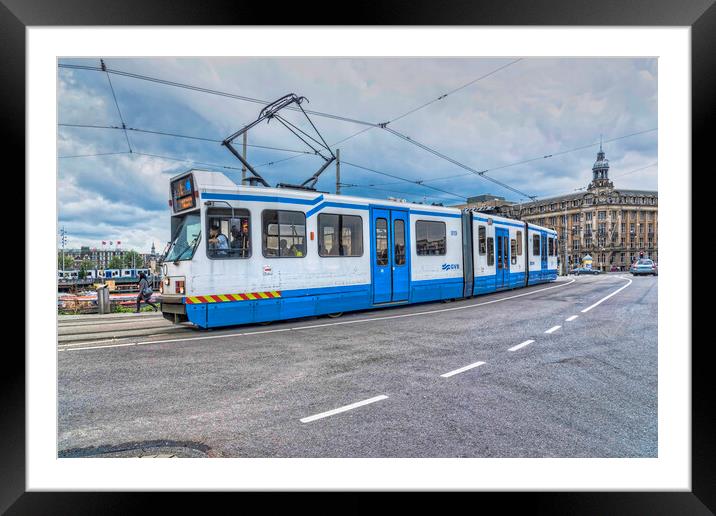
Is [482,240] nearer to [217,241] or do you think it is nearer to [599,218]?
[599,218]

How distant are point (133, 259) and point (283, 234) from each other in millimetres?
4818

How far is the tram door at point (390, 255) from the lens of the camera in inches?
343

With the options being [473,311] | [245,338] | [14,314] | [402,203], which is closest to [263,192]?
[245,338]

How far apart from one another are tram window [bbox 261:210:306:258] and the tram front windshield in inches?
48.8

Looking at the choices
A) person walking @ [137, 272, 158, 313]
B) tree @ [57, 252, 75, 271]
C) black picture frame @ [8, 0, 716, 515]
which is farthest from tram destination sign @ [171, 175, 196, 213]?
person walking @ [137, 272, 158, 313]

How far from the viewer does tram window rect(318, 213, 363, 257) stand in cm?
769

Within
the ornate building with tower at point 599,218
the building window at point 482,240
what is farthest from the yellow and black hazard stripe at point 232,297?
the building window at point 482,240

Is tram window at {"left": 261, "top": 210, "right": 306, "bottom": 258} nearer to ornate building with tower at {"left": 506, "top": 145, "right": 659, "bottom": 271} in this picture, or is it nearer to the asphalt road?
the asphalt road

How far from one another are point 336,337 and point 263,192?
326 centimetres

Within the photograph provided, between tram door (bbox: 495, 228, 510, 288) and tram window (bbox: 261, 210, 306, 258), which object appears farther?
tram door (bbox: 495, 228, 510, 288)

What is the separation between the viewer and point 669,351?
286 cm

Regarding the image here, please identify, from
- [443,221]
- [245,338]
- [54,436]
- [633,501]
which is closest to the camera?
[633,501]

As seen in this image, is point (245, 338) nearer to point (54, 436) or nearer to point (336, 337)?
point (336, 337)

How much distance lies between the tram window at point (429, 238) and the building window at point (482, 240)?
2136 millimetres
